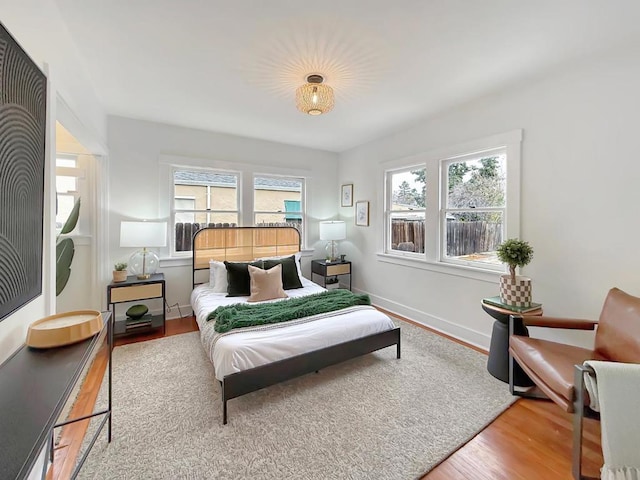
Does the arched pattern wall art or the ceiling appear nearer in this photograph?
the arched pattern wall art

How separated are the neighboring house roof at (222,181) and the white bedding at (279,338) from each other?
198 cm

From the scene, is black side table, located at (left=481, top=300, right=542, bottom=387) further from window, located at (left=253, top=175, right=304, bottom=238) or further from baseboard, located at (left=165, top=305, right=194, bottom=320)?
→ baseboard, located at (left=165, top=305, right=194, bottom=320)

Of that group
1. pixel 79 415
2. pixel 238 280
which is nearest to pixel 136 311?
pixel 238 280

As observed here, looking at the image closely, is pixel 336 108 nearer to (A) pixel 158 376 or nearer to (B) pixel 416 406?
(B) pixel 416 406

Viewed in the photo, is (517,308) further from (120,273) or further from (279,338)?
(120,273)

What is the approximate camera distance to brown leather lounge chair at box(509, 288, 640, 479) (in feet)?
5.03

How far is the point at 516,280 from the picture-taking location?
238cm

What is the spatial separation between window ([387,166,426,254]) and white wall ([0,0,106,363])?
361 cm

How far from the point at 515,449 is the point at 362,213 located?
11.4 feet

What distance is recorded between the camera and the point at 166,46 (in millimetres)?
2111

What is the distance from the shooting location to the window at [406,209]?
3.83 m

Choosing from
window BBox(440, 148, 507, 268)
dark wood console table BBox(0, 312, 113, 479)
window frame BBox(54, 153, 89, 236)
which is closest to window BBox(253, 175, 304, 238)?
window frame BBox(54, 153, 89, 236)

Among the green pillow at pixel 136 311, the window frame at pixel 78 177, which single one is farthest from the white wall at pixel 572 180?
the window frame at pixel 78 177

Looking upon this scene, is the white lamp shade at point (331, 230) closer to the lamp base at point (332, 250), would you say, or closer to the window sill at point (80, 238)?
the lamp base at point (332, 250)
